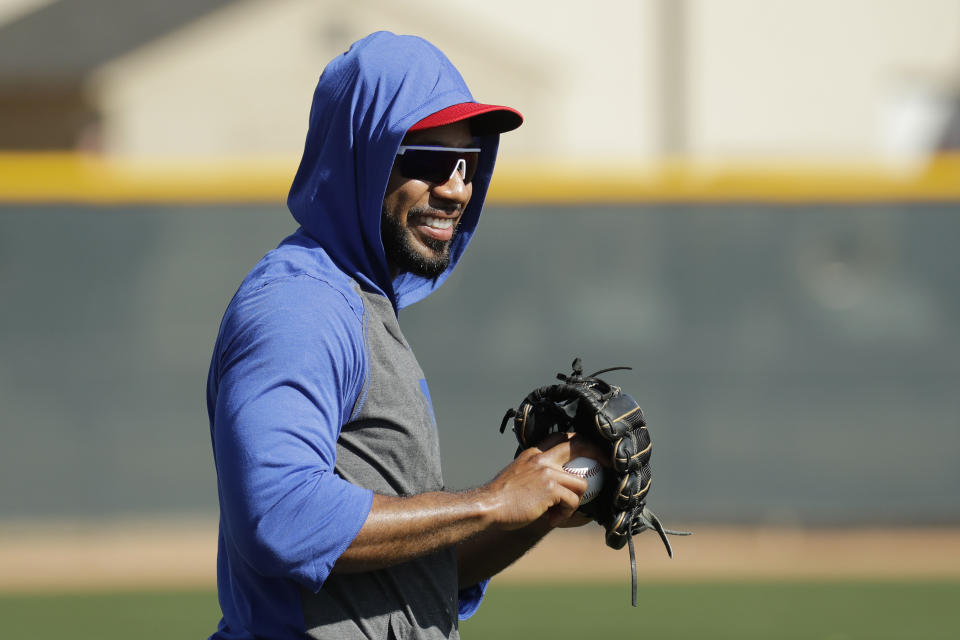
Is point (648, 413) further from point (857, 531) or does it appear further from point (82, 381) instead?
point (82, 381)

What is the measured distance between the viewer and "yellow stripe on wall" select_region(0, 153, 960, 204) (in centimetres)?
841

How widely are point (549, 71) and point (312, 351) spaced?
38.7ft

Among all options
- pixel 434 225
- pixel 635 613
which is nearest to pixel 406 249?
pixel 434 225

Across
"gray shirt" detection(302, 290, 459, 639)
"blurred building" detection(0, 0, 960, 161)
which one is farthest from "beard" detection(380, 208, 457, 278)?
"blurred building" detection(0, 0, 960, 161)

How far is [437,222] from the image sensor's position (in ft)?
7.75

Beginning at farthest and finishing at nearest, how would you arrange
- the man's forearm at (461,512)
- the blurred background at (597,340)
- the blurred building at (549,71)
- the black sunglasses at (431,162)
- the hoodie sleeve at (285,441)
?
the blurred building at (549,71), the blurred background at (597,340), the black sunglasses at (431,162), the man's forearm at (461,512), the hoodie sleeve at (285,441)

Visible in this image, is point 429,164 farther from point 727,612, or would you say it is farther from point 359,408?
point 727,612

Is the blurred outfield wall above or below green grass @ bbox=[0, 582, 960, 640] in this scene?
above

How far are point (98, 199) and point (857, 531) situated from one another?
19.2 ft

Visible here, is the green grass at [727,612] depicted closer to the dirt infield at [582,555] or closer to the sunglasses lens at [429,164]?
the dirt infield at [582,555]

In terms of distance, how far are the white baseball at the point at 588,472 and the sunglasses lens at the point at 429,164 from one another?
599mm

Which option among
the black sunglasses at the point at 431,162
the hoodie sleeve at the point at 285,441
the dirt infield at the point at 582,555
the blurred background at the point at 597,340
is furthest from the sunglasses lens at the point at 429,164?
the blurred background at the point at 597,340

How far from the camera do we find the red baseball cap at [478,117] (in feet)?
7.29

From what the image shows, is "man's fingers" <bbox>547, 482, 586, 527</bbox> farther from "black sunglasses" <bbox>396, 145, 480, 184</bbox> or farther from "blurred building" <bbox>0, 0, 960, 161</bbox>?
"blurred building" <bbox>0, 0, 960, 161</bbox>
